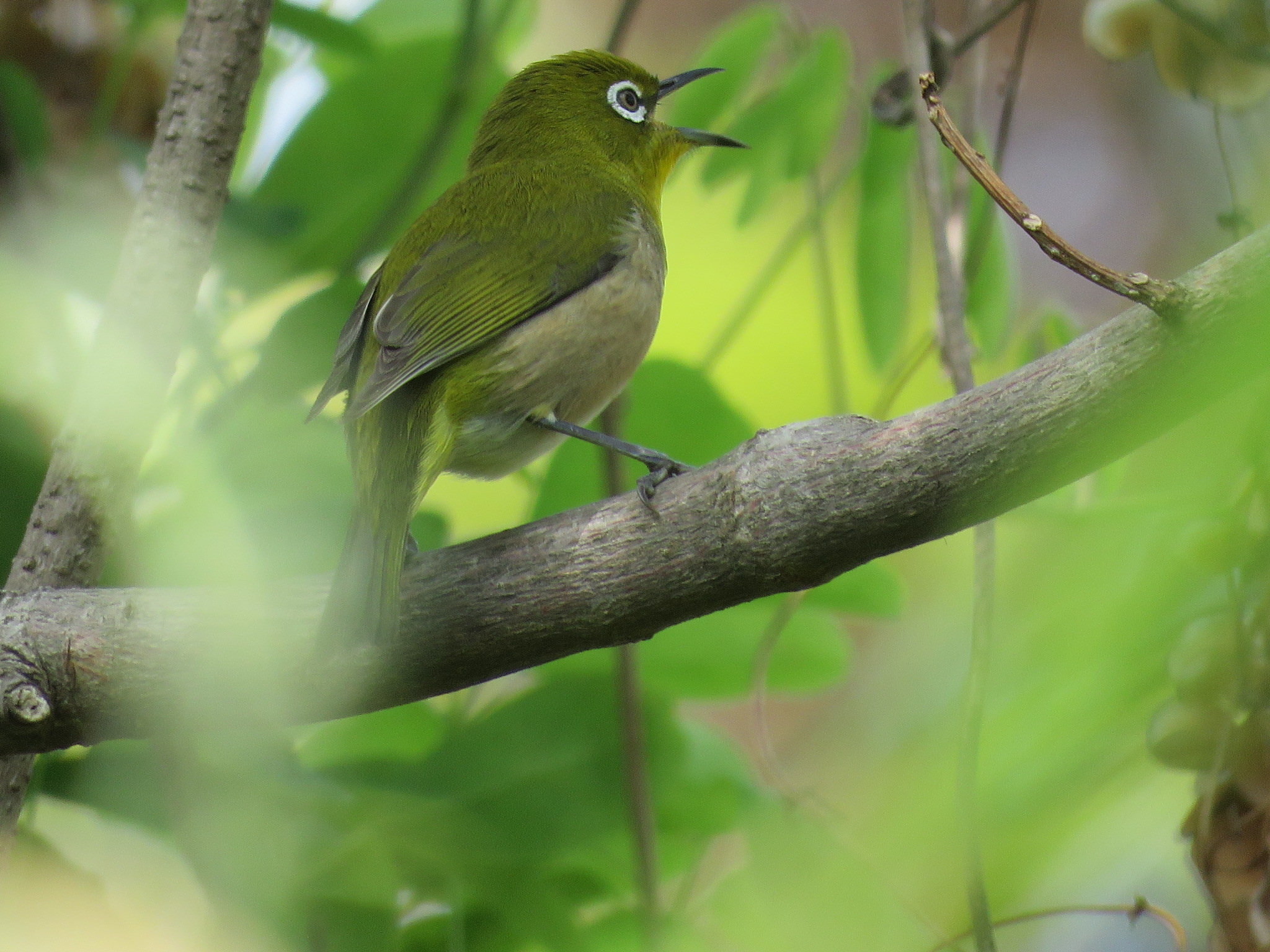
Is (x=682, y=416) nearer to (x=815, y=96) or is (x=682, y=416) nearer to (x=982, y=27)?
(x=815, y=96)

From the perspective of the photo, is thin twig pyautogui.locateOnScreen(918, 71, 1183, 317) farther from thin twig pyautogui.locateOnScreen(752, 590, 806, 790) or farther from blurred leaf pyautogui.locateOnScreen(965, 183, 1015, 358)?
blurred leaf pyautogui.locateOnScreen(965, 183, 1015, 358)

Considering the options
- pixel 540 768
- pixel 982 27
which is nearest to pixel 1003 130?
pixel 982 27

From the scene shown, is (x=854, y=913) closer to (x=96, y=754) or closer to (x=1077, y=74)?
(x=96, y=754)

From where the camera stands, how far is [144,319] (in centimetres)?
215

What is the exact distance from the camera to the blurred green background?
168cm

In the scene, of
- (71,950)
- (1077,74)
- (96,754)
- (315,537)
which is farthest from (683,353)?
(1077,74)

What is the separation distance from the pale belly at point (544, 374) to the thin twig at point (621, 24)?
0.61 meters

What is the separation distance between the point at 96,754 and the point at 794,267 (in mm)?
2656

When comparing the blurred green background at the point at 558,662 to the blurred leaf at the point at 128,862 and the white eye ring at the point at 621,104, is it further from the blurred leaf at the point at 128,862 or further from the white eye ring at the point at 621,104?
the white eye ring at the point at 621,104

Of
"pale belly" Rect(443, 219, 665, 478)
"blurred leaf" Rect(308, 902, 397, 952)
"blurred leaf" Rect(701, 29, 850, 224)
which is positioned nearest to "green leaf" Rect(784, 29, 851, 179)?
"blurred leaf" Rect(701, 29, 850, 224)

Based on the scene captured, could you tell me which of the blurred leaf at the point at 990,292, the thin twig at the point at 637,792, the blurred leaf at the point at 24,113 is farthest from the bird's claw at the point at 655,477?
the blurred leaf at the point at 24,113

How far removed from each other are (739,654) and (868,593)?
27 centimetres

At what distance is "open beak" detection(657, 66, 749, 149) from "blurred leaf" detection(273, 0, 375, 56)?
739 millimetres

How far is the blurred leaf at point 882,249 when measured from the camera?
100 inches
